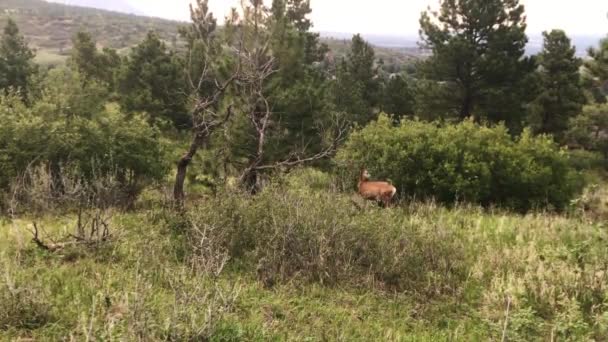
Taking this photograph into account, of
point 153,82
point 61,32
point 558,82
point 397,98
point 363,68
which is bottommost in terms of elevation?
point 153,82

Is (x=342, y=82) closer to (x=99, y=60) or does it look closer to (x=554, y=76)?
(x=554, y=76)

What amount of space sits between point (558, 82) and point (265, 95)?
1726 cm

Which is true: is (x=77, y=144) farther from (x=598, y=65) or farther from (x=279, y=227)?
(x=598, y=65)

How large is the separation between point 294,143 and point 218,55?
3481mm

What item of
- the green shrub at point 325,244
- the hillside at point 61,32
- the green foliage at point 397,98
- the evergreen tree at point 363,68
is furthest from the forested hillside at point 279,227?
the hillside at point 61,32

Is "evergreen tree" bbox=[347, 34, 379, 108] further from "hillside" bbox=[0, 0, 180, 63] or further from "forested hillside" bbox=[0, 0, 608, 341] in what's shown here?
"hillside" bbox=[0, 0, 180, 63]

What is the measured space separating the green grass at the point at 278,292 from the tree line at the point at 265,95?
1.94 meters

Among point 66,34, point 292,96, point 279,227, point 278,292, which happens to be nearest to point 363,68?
point 292,96

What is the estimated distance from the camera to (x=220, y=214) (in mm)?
6641

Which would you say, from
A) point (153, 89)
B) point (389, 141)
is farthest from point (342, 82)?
point (389, 141)

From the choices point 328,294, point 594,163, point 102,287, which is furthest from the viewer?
point 594,163

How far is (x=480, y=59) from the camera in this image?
2127 centimetres

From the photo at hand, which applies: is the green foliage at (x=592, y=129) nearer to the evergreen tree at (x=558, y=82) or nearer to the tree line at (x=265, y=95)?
the tree line at (x=265, y=95)

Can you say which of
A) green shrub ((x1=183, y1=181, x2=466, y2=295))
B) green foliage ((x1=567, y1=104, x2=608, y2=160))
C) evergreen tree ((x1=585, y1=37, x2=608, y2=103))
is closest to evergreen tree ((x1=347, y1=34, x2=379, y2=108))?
green foliage ((x1=567, y1=104, x2=608, y2=160))
